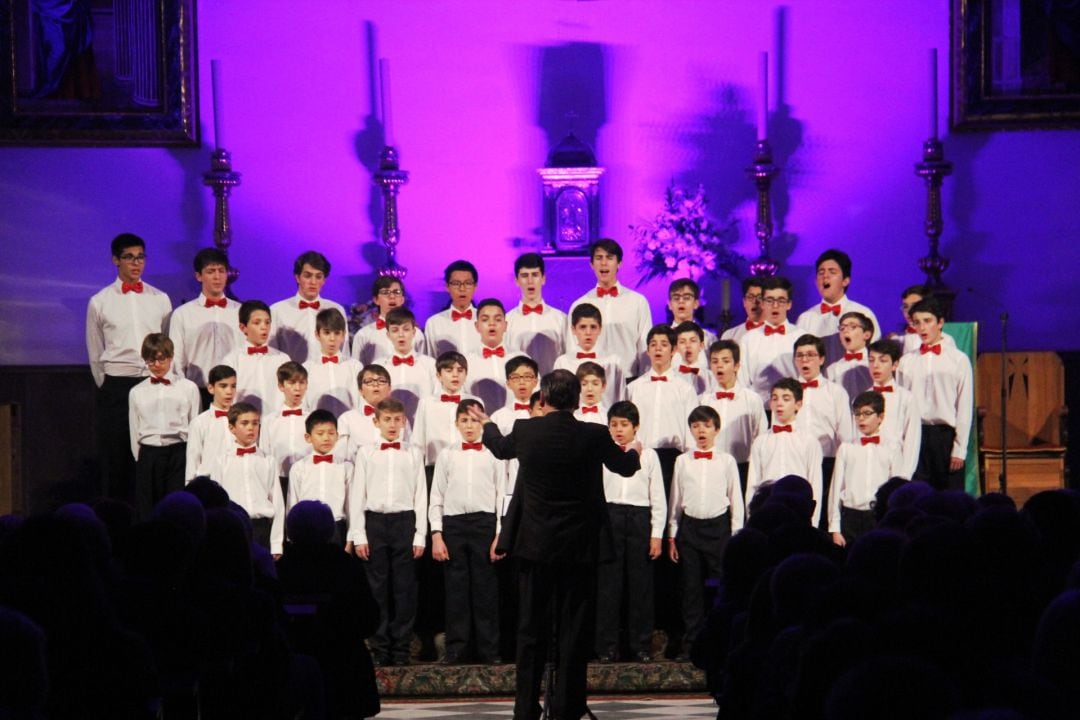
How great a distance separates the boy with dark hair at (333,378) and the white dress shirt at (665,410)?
5.09ft

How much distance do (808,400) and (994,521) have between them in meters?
4.54

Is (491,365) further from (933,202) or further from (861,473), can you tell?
(933,202)

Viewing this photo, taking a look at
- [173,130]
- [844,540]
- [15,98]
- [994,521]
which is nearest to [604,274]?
[844,540]

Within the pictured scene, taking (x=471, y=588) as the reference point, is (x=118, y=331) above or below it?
above

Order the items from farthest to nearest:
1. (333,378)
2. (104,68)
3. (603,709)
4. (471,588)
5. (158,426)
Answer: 1. (104,68)
2. (333,378)
3. (158,426)
4. (471,588)
5. (603,709)

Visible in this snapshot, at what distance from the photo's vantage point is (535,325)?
8.84m

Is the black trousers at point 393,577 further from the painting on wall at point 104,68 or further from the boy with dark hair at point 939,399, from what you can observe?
the painting on wall at point 104,68

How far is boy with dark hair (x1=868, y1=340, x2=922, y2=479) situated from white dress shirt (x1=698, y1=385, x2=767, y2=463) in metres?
0.64

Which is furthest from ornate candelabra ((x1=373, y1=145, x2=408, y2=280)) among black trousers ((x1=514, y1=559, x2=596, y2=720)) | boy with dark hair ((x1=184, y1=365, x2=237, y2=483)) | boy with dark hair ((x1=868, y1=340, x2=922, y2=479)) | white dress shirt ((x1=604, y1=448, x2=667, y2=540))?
black trousers ((x1=514, y1=559, x2=596, y2=720))

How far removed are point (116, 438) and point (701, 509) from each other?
3.29 metres

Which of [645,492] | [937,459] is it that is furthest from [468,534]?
[937,459]

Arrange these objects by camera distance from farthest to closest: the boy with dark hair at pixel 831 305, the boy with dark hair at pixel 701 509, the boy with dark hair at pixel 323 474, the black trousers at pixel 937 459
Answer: the boy with dark hair at pixel 831 305 → the black trousers at pixel 937 459 → the boy with dark hair at pixel 323 474 → the boy with dark hair at pixel 701 509

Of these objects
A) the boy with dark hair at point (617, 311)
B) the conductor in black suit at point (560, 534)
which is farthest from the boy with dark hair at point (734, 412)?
the conductor in black suit at point (560, 534)

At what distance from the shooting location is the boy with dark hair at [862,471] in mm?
7883
